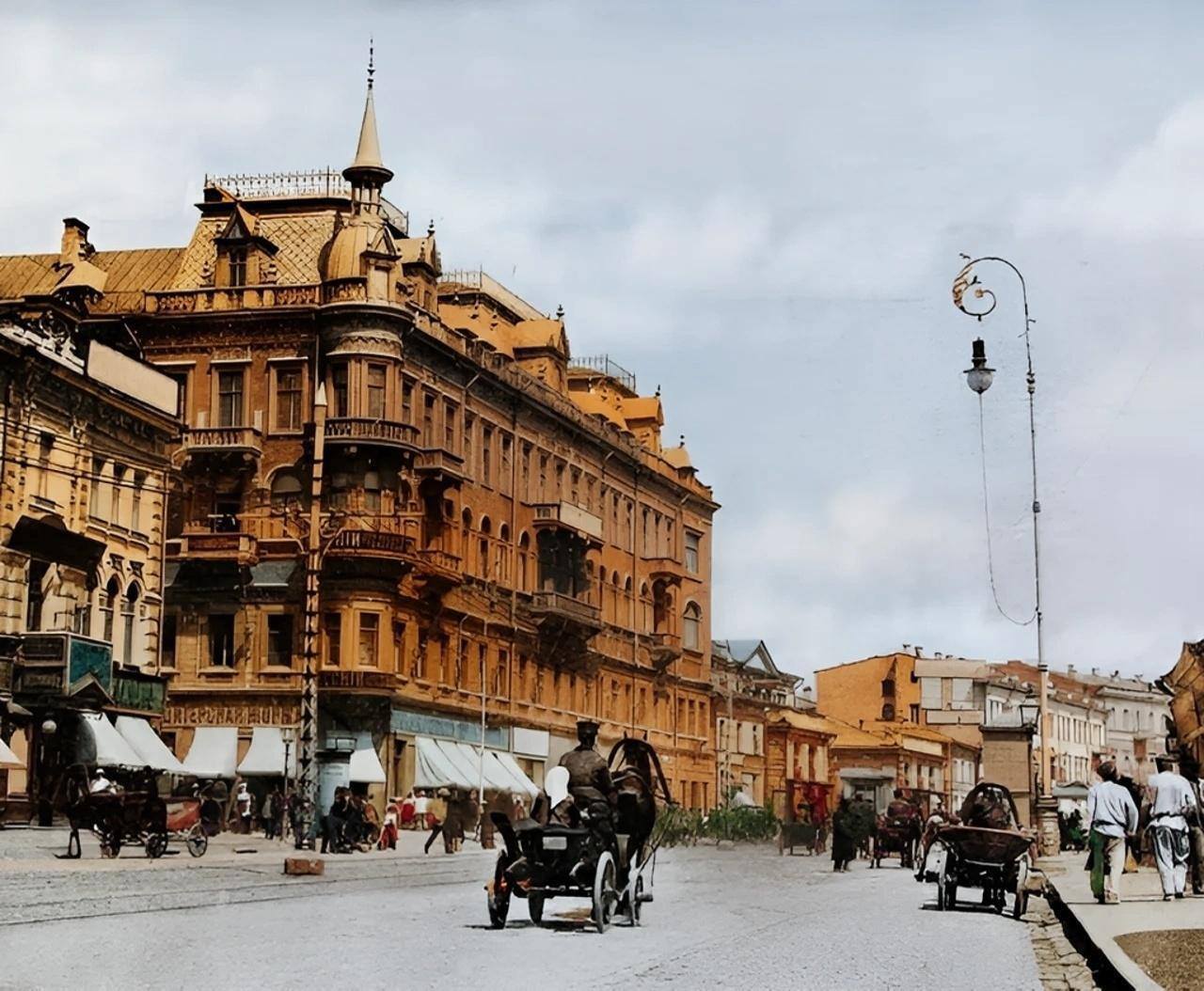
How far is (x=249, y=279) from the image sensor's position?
2365 inches

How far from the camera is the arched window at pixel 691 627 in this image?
292 feet

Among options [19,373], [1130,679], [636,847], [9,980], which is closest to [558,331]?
[19,373]

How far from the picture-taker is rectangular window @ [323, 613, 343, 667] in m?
57.4

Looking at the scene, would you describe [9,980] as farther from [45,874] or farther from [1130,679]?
[1130,679]

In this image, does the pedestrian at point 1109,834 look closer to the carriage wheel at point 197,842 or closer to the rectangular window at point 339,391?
the carriage wheel at point 197,842

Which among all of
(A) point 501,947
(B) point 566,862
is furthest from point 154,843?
(A) point 501,947

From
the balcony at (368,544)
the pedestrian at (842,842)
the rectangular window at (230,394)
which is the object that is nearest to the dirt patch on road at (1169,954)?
the pedestrian at (842,842)

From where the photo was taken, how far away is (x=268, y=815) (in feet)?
171

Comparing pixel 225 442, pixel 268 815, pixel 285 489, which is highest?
pixel 225 442

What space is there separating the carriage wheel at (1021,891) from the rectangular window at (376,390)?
37.3m

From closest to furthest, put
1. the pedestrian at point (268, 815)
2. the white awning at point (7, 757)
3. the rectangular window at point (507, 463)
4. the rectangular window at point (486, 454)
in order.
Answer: the white awning at point (7, 757) → the pedestrian at point (268, 815) → the rectangular window at point (486, 454) → the rectangular window at point (507, 463)

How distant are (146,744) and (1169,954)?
119 feet

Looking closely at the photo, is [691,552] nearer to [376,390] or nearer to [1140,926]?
[376,390]

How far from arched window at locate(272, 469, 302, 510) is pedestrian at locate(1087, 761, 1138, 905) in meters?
38.3
